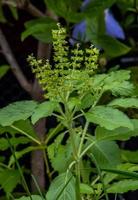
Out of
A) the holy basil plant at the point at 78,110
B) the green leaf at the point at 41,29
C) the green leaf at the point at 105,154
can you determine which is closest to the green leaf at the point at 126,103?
the holy basil plant at the point at 78,110

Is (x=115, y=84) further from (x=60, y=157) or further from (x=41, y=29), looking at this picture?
(x=41, y=29)

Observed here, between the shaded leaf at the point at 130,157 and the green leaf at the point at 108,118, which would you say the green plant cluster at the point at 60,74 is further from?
the shaded leaf at the point at 130,157

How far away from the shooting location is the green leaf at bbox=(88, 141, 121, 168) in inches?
35.3

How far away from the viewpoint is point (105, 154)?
897mm

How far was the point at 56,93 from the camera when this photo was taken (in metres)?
0.74

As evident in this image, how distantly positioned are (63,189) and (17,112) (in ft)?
0.42

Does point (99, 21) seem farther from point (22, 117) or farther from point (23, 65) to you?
point (23, 65)

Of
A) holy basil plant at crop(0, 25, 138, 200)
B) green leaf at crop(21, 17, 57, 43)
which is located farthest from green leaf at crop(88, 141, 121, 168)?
green leaf at crop(21, 17, 57, 43)

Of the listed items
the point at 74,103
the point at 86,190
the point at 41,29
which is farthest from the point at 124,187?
the point at 41,29

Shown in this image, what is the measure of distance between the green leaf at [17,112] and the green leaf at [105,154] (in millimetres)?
144

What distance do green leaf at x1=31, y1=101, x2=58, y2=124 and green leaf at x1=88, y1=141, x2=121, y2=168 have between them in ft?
0.50

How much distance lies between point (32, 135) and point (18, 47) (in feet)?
4.43

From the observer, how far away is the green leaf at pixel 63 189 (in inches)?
30.0

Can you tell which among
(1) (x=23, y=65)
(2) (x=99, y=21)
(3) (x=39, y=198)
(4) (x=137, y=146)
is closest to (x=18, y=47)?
(1) (x=23, y=65)
